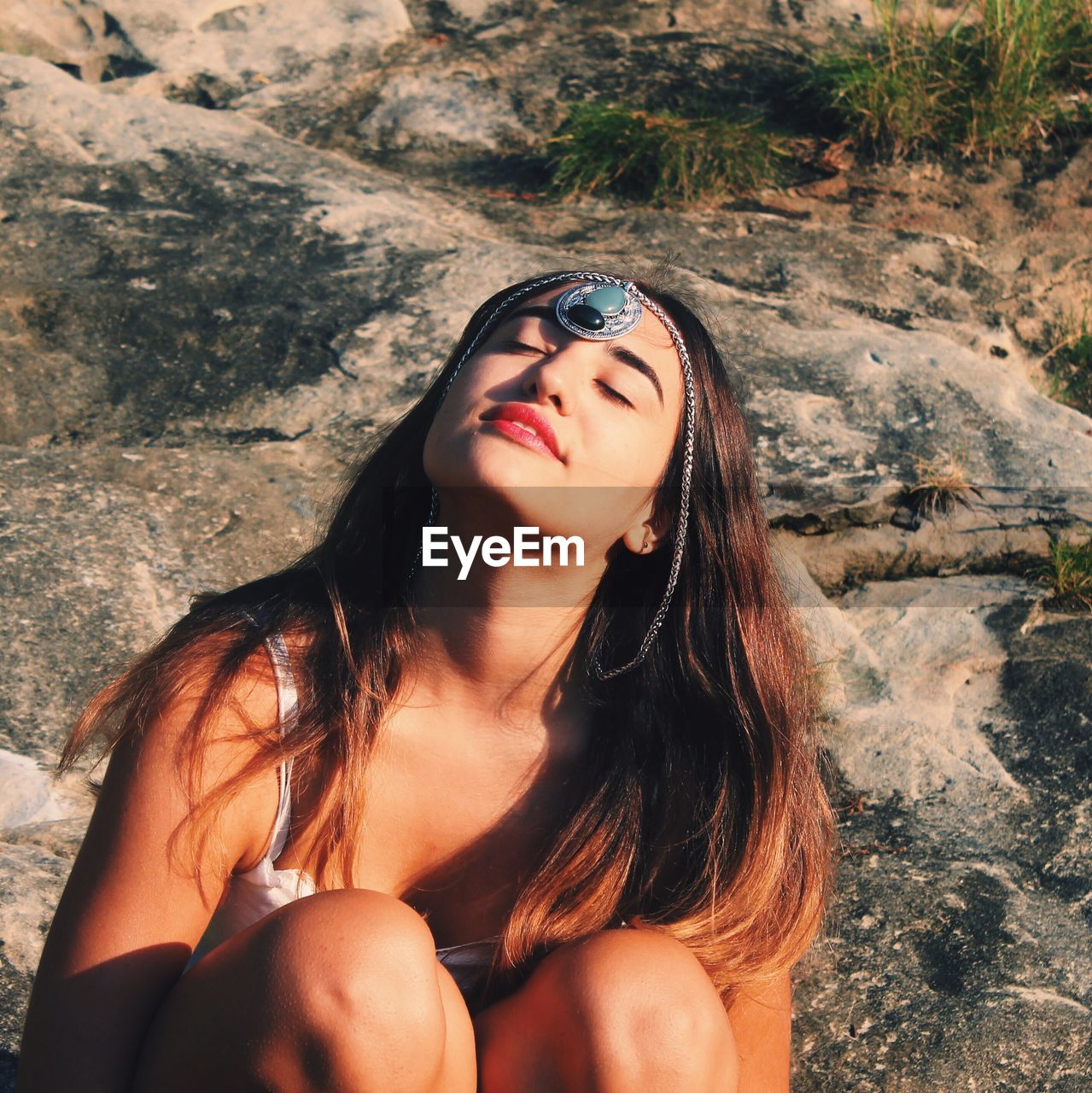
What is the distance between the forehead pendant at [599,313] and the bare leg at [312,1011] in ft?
3.14

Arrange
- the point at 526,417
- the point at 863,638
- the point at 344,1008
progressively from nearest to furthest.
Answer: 1. the point at 344,1008
2. the point at 526,417
3. the point at 863,638

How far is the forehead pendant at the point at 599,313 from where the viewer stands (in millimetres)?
2207

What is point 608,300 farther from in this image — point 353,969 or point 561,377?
point 353,969

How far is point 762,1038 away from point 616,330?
1.14 meters

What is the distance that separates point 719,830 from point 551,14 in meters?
4.74


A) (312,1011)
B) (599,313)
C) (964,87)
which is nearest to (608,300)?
(599,313)

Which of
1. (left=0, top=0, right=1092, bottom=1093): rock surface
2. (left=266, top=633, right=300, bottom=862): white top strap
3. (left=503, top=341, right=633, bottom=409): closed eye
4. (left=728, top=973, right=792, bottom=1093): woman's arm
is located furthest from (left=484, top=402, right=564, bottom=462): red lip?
(left=0, top=0, right=1092, bottom=1093): rock surface

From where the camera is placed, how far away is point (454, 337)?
13.1 feet

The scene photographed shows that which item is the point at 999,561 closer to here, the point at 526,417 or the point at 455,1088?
the point at 526,417

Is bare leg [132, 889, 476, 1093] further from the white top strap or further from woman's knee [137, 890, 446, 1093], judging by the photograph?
the white top strap

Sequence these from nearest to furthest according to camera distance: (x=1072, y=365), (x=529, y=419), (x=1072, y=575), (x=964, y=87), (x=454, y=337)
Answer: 1. (x=529, y=419)
2. (x=1072, y=575)
3. (x=454, y=337)
4. (x=1072, y=365)
5. (x=964, y=87)

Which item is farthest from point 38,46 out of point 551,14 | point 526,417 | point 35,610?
point 526,417

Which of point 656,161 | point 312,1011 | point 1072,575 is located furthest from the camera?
point 656,161

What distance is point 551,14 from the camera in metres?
6.05
